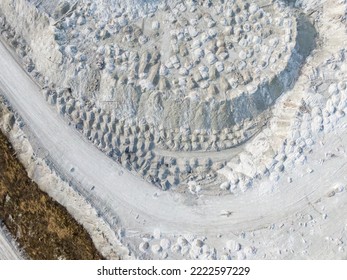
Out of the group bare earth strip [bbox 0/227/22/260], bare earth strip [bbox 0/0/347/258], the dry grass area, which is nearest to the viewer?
bare earth strip [bbox 0/0/347/258]

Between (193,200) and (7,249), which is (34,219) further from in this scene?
(193,200)

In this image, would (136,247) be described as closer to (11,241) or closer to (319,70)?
(11,241)

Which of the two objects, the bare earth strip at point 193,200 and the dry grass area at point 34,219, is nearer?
the bare earth strip at point 193,200

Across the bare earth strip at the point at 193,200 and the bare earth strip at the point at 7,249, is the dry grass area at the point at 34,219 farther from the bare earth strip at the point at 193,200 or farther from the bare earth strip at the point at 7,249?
the bare earth strip at the point at 193,200

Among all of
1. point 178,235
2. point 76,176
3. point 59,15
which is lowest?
point 178,235

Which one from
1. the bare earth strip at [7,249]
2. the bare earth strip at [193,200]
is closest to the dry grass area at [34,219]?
the bare earth strip at [7,249]

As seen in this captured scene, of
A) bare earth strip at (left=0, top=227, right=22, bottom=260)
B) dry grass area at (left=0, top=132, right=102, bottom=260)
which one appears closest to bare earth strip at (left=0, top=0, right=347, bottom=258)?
dry grass area at (left=0, top=132, right=102, bottom=260)

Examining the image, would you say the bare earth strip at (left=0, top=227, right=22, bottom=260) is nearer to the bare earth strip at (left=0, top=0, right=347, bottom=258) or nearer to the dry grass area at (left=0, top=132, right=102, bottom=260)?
the dry grass area at (left=0, top=132, right=102, bottom=260)

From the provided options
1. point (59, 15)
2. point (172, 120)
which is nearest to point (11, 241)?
point (172, 120)
